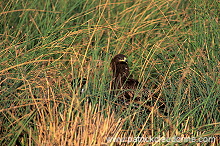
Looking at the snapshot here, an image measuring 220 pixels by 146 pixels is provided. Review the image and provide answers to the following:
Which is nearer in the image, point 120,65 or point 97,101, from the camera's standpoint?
point 97,101

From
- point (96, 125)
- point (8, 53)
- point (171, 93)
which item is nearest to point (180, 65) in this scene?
point (171, 93)

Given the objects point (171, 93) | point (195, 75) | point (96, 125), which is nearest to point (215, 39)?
point (195, 75)

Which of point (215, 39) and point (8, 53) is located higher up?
point (215, 39)

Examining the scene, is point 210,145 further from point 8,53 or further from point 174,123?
point 8,53

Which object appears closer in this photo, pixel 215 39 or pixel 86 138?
pixel 86 138

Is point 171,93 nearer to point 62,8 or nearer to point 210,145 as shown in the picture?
point 210,145

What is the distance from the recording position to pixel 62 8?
193 inches

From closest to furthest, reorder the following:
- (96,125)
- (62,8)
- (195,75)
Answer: (96,125) < (195,75) < (62,8)

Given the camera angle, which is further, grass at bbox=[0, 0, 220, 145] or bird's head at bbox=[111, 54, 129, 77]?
bird's head at bbox=[111, 54, 129, 77]

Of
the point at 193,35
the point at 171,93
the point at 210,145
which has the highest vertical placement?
the point at 193,35

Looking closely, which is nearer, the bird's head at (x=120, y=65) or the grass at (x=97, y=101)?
the grass at (x=97, y=101)

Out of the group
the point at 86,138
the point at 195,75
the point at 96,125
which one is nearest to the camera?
the point at 86,138

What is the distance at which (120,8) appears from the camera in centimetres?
549

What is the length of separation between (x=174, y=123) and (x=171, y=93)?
40 cm
